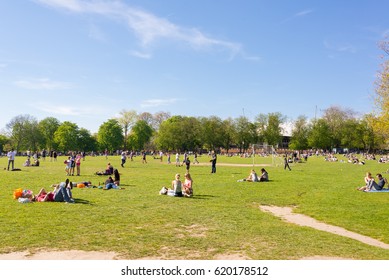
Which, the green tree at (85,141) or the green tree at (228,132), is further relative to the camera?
the green tree at (85,141)

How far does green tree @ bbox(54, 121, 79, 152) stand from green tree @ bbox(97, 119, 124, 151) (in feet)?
31.0

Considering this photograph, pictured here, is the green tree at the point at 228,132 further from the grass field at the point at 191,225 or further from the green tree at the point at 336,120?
the grass field at the point at 191,225

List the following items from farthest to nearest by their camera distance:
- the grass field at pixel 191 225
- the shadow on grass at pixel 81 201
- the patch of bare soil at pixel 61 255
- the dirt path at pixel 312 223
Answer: the shadow on grass at pixel 81 201 → the dirt path at pixel 312 223 → the grass field at pixel 191 225 → the patch of bare soil at pixel 61 255

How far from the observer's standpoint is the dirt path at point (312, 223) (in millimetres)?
10893

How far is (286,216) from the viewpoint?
14.7m

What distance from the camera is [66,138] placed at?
12400 cm

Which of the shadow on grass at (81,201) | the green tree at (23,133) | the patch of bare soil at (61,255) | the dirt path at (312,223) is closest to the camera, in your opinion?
the patch of bare soil at (61,255)

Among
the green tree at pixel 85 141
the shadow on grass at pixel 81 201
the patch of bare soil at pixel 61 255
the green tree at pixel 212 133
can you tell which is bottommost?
the shadow on grass at pixel 81 201

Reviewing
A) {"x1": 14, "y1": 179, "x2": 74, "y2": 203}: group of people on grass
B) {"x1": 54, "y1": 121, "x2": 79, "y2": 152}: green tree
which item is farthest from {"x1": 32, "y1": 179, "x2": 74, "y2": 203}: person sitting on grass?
{"x1": 54, "y1": 121, "x2": 79, "y2": 152}: green tree

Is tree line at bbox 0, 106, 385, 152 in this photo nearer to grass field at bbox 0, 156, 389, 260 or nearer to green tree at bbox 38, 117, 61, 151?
green tree at bbox 38, 117, 61, 151

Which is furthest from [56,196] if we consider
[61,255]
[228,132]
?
[228,132]

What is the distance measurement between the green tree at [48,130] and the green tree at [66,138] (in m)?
4.23

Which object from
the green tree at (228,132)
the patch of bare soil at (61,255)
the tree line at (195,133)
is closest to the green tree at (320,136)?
the tree line at (195,133)
